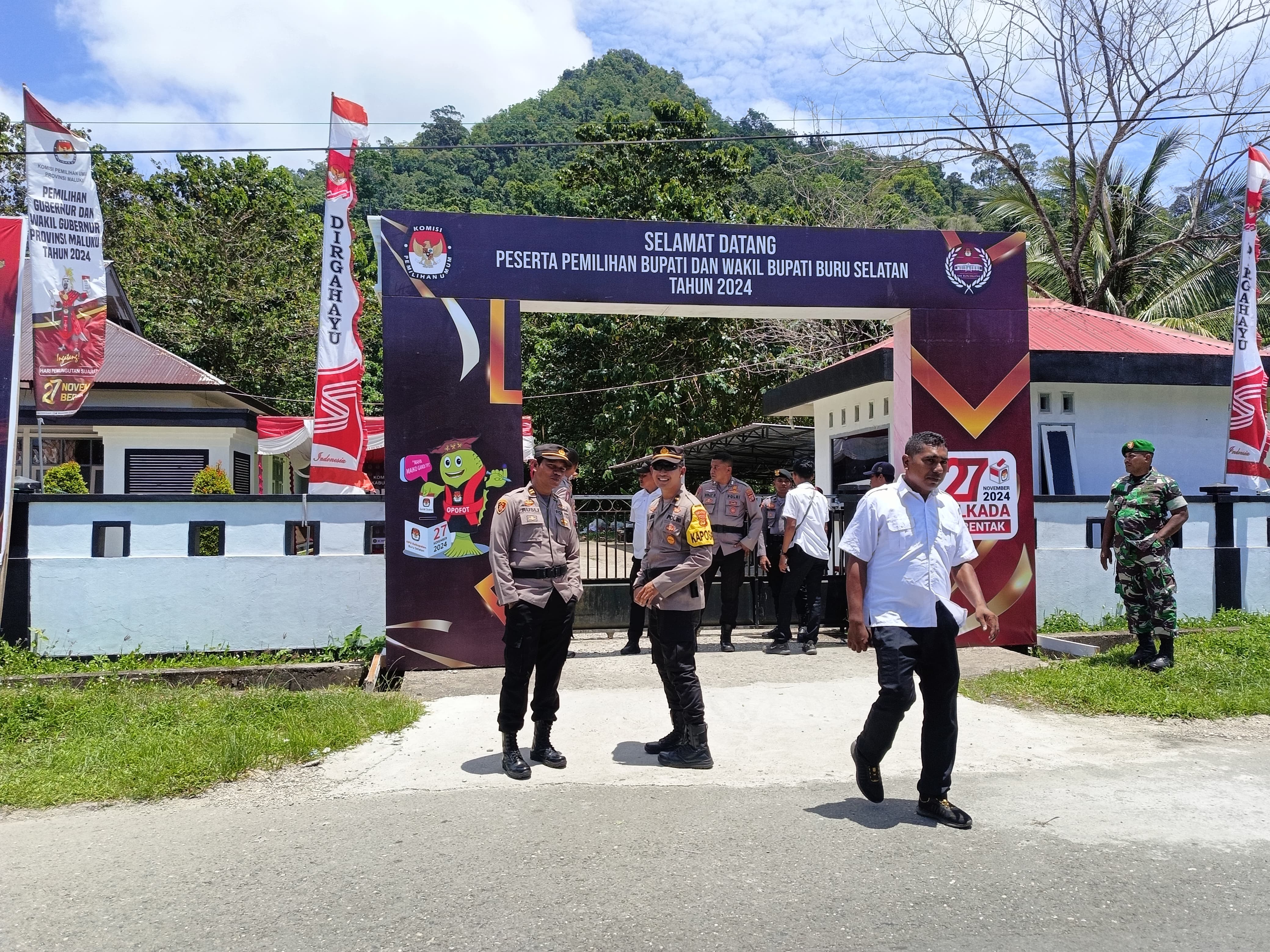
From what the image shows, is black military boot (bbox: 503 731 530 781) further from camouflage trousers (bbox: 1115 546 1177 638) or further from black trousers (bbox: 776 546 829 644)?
camouflage trousers (bbox: 1115 546 1177 638)

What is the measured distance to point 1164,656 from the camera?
7977mm

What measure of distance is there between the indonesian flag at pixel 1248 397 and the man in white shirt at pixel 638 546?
260 inches

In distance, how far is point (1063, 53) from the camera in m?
16.7

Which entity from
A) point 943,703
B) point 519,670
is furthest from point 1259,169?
point 519,670

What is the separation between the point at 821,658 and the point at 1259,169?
8094 mm

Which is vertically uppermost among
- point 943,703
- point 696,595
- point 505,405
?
point 505,405

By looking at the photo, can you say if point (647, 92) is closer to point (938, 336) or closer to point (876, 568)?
point (938, 336)

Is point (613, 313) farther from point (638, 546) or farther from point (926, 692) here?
point (926, 692)

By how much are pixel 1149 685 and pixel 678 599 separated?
13.6 feet

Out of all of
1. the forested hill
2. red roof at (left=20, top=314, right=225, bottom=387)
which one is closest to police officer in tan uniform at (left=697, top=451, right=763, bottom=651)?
the forested hill

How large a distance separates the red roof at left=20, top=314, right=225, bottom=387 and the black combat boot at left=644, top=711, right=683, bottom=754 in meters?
15.9

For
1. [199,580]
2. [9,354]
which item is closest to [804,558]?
[199,580]

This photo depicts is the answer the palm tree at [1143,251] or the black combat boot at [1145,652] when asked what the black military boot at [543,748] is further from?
the palm tree at [1143,251]

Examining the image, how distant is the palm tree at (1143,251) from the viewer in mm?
20969
